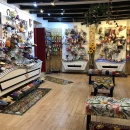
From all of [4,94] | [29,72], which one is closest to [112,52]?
[29,72]

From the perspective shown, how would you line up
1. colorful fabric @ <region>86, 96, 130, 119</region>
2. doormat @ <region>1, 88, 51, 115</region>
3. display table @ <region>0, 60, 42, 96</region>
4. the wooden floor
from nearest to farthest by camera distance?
colorful fabric @ <region>86, 96, 130, 119</region> → the wooden floor → doormat @ <region>1, 88, 51, 115</region> → display table @ <region>0, 60, 42, 96</region>

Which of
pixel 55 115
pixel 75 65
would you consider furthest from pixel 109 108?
pixel 75 65

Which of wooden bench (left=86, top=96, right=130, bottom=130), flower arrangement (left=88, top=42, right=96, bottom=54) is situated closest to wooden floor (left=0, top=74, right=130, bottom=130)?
wooden bench (left=86, top=96, right=130, bottom=130)

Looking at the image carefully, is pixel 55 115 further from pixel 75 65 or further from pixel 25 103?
pixel 75 65

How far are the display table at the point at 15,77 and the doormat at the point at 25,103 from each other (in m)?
0.40

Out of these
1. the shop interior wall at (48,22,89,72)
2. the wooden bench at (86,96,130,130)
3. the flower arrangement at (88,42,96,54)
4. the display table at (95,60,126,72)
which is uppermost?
the shop interior wall at (48,22,89,72)

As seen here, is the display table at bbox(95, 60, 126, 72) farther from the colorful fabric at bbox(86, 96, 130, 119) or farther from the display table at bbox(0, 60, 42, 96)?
the colorful fabric at bbox(86, 96, 130, 119)

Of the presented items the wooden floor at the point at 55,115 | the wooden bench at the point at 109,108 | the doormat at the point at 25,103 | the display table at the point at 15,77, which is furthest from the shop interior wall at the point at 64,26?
the wooden bench at the point at 109,108

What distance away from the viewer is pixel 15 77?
4.27m

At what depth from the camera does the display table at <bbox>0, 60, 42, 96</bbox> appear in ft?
12.5

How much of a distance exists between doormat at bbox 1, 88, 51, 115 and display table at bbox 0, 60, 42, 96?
40 centimetres

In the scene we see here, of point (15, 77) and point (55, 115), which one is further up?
point (15, 77)

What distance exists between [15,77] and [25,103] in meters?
0.83

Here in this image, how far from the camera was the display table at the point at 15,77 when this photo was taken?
12.5 ft
